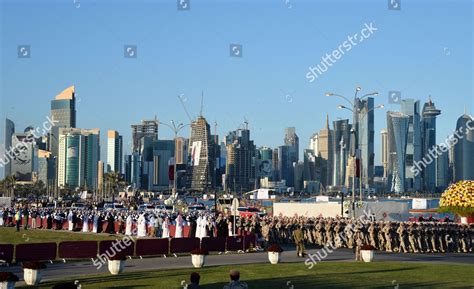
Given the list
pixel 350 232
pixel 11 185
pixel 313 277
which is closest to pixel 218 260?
pixel 313 277

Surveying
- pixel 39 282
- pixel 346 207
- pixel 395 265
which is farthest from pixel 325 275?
pixel 346 207

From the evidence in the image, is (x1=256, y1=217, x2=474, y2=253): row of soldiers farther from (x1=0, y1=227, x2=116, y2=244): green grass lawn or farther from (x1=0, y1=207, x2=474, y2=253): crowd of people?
(x1=0, y1=227, x2=116, y2=244): green grass lawn

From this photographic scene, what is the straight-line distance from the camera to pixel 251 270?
28484mm

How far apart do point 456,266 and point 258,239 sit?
12.4m

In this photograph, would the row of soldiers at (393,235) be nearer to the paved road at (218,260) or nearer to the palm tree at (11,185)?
the paved road at (218,260)

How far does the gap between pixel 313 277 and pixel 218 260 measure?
26.9 ft

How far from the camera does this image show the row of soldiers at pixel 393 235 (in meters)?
40.3

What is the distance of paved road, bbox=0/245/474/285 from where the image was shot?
28617 millimetres

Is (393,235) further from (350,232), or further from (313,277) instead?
(313,277)

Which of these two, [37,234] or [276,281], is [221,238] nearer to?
[276,281]

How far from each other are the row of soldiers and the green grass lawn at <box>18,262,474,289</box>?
8873mm

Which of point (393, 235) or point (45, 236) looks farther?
point (45, 236)

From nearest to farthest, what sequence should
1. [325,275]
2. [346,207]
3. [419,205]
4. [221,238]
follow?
[325,275], [221,238], [346,207], [419,205]

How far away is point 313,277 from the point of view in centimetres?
2625
